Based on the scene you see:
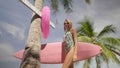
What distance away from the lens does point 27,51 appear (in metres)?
6.12

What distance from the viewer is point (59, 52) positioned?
6.61 meters

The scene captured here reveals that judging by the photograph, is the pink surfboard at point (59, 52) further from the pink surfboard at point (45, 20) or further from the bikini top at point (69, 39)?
the bikini top at point (69, 39)

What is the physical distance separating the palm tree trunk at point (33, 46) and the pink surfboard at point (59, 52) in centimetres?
43

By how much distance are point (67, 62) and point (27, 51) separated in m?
1.54

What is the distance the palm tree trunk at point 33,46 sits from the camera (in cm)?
580

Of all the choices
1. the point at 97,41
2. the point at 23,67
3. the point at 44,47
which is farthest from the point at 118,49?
the point at 23,67

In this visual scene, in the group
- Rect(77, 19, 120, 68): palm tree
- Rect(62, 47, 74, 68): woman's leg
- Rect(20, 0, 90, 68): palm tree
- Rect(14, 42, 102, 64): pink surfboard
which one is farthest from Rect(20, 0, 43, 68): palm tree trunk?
Rect(77, 19, 120, 68): palm tree

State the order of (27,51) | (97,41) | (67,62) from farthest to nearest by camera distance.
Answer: (97,41), (27,51), (67,62)

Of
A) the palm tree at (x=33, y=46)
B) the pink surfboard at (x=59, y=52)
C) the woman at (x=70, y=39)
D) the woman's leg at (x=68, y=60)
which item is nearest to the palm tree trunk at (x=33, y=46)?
the palm tree at (x=33, y=46)

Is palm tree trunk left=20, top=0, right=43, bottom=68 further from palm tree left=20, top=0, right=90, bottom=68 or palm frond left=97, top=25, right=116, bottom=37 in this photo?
palm frond left=97, top=25, right=116, bottom=37

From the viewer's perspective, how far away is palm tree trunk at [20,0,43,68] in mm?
5797

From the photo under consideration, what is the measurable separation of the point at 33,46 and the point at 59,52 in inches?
27.6

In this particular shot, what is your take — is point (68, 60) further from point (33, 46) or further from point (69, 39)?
point (33, 46)

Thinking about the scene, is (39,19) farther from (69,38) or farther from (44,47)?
(69,38)
